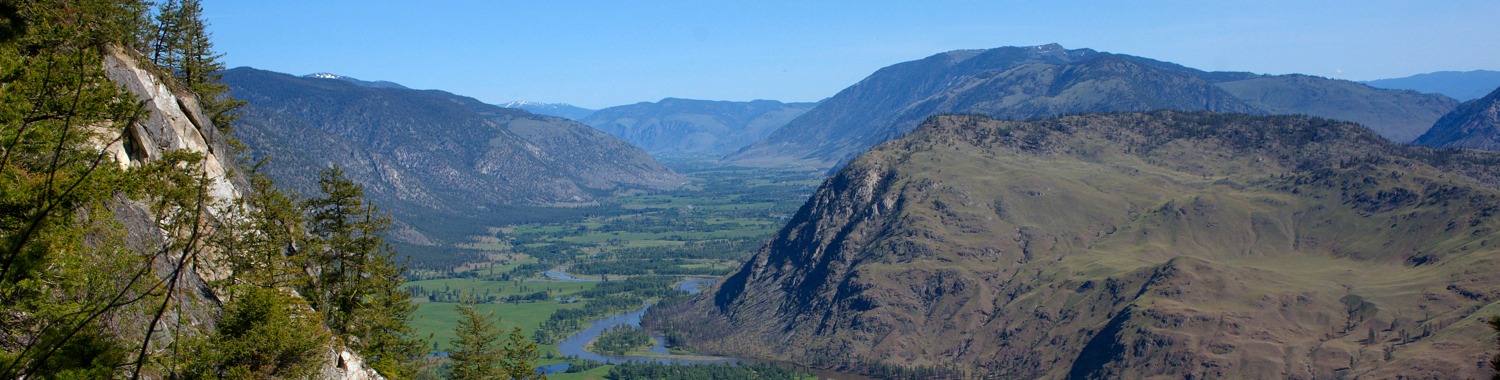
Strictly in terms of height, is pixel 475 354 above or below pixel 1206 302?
above

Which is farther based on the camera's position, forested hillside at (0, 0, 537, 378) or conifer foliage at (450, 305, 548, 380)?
conifer foliage at (450, 305, 548, 380)

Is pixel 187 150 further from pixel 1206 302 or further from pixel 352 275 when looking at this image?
pixel 1206 302

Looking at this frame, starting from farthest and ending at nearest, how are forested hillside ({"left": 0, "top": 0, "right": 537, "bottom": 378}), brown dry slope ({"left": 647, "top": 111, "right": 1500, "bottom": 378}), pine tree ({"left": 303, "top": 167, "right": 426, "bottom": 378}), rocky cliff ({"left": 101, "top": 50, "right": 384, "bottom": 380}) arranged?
brown dry slope ({"left": 647, "top": 111, "right": 1500, "bottom": 378}) → pine tree ({"left": 303, "top": 167, "right": 426, "bottom": 378}) → rocky cliff ({"left": 101, "top": 50, "right": 384, "bottom": 380}) → forested hillside ({"left": 0, "top": 0, "right": 537, "bottom": 378})

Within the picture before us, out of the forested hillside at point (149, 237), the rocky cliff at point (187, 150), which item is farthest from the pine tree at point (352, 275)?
the rocky cliff at point (187, 150)

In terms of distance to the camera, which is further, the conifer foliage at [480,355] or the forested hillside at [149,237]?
the conifer foliage at [480,355]

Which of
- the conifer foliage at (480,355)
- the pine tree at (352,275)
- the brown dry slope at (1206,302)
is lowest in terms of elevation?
the brown dry slope at (1206,302)

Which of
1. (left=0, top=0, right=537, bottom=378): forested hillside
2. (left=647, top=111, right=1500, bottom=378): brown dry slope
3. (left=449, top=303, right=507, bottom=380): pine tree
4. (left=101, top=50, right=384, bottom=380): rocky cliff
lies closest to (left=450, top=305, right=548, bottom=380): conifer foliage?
(left=449, top=303, right=507, bottom=380): pine tree

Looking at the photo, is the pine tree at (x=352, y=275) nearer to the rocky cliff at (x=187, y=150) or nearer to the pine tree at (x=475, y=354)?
the rocky cliff at (x=187, y=150)

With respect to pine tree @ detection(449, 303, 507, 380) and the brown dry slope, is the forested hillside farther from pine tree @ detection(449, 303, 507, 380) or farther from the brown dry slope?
the brown dry slope

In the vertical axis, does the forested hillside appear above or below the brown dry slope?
above

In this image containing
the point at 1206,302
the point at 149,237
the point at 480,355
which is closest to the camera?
the point at 149,237

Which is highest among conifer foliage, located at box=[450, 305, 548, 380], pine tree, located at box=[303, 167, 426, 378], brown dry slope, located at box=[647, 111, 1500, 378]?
pine tree, located at box=[303, 167, 426, 378]

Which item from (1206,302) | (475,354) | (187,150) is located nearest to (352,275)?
(475,354)

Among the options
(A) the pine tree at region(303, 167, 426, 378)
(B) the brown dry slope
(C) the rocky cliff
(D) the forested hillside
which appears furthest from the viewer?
(B) the brown dry slope
